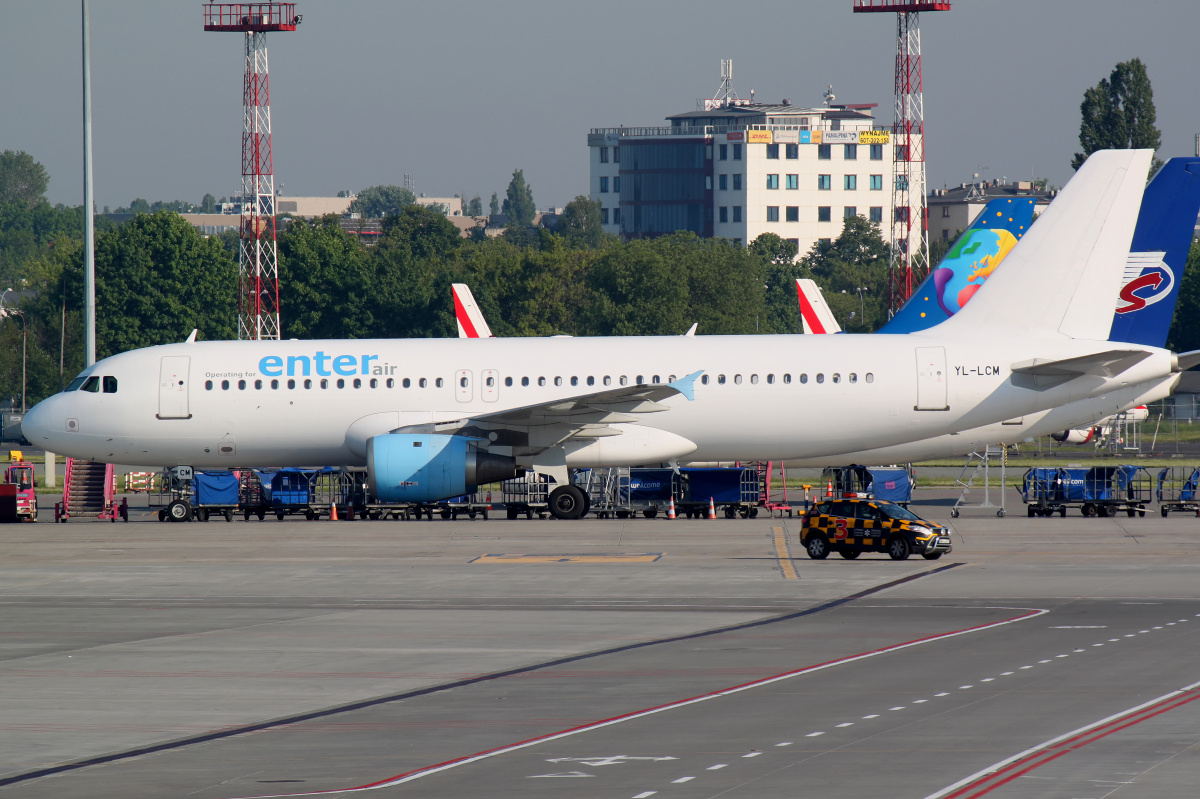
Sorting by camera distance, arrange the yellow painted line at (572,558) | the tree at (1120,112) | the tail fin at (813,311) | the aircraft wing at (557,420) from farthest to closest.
→ the tree at (1120,112) → the tail fin at (813,311) → the aircraft wing at (557,420) → the yellow painted line at (572,558)

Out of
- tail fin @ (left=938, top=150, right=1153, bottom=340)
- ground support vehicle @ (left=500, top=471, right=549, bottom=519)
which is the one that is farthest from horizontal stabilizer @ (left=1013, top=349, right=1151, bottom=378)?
ground support vehicle @ (left=500, top=471, right=549, bottom=519)

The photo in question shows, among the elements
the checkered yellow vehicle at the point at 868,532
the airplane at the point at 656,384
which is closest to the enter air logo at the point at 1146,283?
the airplane at the point at 656,384

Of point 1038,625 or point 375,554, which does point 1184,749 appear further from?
point 375,554

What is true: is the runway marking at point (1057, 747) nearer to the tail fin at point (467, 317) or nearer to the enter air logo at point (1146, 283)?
the enter air logo at point (1146, 283)

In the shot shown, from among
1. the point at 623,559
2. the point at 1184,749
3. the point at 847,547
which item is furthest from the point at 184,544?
the point at 1184,749

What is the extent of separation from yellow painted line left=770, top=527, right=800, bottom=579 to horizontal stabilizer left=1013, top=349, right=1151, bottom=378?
8319mm

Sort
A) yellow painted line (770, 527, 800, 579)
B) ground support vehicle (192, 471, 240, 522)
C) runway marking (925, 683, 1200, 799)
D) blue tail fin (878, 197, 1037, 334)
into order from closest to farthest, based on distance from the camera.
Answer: runway marking (925, 683, 1200, 799)
yellow painted line (770, 527, 800, 579)
ground support vehicle (192, 471, 240, 522)
blue tail fin (878, 197, 1037, 334)

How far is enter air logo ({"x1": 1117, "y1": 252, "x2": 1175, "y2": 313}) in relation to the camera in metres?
42.2

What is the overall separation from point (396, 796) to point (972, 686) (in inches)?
304

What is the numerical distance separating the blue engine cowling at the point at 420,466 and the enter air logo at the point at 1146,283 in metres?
19.2

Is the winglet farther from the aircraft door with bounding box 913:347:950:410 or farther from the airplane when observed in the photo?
the aircraft door with bounding box 913:347:950:410

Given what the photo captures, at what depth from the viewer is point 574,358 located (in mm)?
41000

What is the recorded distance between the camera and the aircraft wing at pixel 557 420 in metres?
38.2

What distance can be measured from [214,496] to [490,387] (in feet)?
31.5
